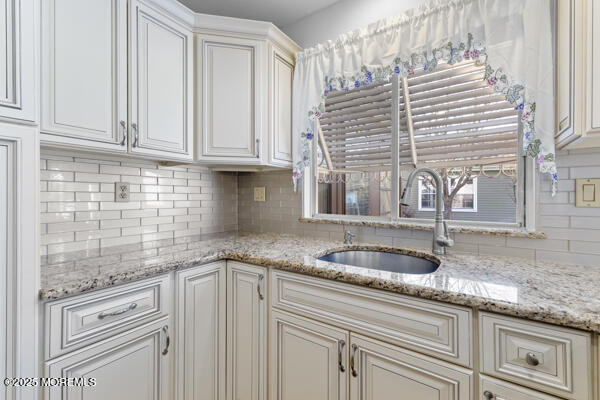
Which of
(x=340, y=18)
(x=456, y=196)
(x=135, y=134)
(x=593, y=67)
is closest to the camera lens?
(x=593, y=67)

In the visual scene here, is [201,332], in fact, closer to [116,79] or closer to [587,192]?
[116,79]

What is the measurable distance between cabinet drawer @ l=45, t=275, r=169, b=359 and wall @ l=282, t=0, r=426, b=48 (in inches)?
72.8

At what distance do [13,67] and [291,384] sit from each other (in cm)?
158

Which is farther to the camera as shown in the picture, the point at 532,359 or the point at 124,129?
the point at 124,129

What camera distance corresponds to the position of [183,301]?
53.6 inches

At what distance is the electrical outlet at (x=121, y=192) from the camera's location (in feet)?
5.33

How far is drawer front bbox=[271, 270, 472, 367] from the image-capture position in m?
0.93

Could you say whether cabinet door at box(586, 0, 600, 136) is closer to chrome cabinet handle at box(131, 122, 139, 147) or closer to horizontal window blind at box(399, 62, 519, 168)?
horizontal window blind at box(399, 62, 519, 168)

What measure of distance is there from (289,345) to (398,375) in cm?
50

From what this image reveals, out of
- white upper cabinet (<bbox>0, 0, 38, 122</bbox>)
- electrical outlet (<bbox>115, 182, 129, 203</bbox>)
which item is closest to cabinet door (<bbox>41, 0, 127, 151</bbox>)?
white upper cabinet (<bbox>0, 0, 38, 122</bbox>)

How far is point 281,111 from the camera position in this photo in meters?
1.96

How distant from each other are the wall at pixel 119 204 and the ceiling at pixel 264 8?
114cm

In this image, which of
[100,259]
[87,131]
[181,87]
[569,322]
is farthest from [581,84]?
[100,259]


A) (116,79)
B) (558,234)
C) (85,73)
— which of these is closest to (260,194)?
(116,79)
